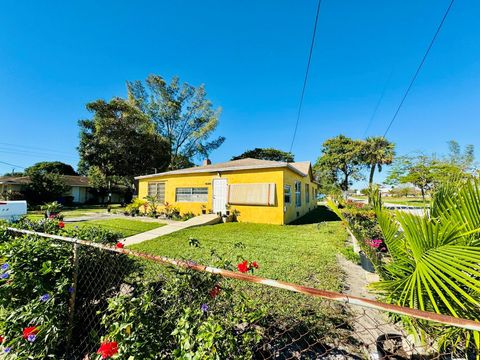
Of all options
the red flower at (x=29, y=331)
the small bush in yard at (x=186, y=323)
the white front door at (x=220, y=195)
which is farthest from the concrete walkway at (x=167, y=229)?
the small bush in yard at (x=186, y=323)

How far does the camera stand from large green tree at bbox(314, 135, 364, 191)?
91.2 ft

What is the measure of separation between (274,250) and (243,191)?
18.3 feet

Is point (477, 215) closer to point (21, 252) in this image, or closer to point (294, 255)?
point (21, 252)

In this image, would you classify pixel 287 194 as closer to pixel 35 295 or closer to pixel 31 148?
pixel 35 295

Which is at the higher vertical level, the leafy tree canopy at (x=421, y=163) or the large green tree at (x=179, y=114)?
the large green tree at (x=179, y=114)

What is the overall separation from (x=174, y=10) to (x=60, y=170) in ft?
129

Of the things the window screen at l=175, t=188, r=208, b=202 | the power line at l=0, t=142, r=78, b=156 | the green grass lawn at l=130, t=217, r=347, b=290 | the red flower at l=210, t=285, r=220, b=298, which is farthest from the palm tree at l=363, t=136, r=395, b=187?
the power line at l=0, t=142, r=78, b=156

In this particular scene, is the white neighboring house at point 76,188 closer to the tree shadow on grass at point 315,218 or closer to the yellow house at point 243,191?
the yellow house at point 243,191

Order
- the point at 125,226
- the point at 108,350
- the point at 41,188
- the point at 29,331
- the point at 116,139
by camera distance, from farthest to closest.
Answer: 1. the point at 116,139
2. the point at 41,188
3. the point at 125,226
4. the point at 29,331
5. the point at 108,350

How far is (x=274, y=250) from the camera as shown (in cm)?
600

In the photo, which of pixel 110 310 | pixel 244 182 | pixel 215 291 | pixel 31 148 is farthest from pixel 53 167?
Answer: pixel 215 291

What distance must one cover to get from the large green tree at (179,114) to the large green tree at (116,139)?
11.2 feet

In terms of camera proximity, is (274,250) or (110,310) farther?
(274,250)

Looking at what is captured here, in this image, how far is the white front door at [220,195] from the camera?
1206 centimetres
